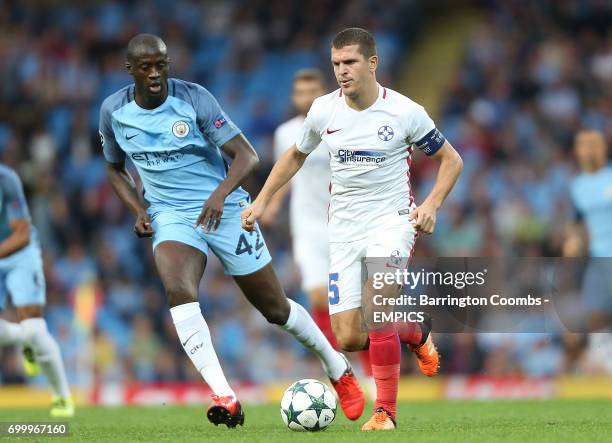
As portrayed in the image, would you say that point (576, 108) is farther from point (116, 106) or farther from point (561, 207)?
point (116, 106)

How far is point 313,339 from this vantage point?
27.8 ft

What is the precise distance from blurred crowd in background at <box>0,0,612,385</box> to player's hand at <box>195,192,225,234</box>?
6.60 meters

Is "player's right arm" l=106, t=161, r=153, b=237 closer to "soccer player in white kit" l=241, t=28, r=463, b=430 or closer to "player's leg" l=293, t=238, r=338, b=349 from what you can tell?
"soccer player in white kit" l=241, t=28, r=463, b=430

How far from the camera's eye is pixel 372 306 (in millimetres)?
7391

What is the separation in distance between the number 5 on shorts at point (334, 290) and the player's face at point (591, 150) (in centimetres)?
448

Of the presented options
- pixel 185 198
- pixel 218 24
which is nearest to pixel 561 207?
pixel 218 24

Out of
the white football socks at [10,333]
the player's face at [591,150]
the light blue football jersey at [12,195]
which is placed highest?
the player's face at [591,150]

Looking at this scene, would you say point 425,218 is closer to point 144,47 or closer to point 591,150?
point 144,47

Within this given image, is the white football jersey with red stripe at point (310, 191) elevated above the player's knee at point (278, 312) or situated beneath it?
elevated above

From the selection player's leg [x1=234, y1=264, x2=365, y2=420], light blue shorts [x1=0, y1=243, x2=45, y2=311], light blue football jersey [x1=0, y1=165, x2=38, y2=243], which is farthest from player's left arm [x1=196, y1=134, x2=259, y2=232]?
light blue shorts [x1=0, y1=243, x2=45, y2=311]

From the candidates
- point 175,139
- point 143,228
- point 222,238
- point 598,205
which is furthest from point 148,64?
point 598,205

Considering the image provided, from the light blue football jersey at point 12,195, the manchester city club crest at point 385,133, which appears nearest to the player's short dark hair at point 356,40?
the manchester city club crest at point 385,133

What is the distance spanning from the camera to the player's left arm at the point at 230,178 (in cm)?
785

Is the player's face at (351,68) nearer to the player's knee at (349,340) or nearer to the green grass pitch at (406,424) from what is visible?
the player's knee at (349,340)
